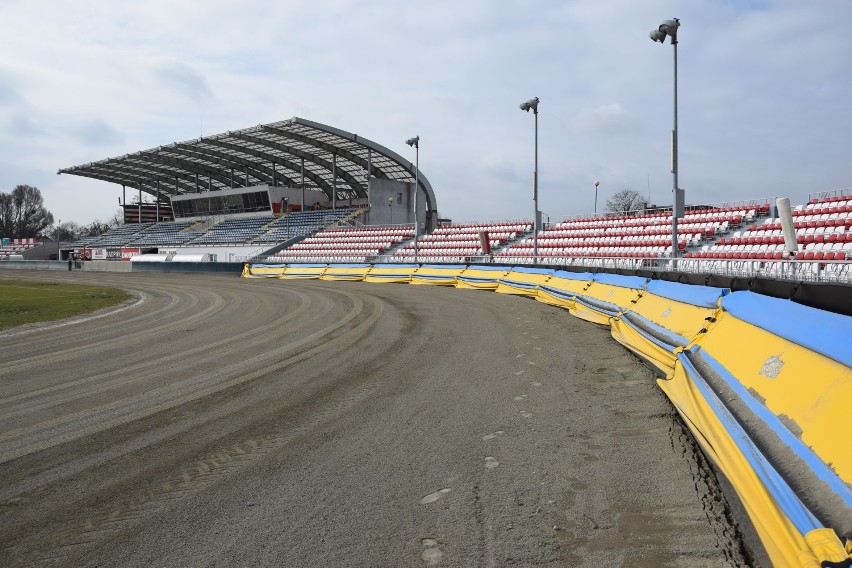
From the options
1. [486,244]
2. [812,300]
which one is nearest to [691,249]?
[486,244]

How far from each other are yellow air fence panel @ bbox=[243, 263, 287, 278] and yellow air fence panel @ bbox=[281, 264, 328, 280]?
75 centimetres

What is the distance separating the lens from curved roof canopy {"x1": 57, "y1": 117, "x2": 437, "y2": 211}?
52844 mm

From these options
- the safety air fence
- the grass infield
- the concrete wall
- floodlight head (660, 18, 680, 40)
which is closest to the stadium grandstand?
the concrete wall

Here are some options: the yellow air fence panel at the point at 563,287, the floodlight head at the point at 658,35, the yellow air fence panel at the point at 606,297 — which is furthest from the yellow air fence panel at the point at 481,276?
the floodlight head at the point at 658,35

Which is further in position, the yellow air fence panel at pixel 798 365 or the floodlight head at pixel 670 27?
the floodlight head at pixel 670 27

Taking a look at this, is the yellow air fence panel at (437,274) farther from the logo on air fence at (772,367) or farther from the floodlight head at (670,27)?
the logo on air fence at (772,367)

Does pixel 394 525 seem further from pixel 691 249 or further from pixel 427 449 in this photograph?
pixel 691 249

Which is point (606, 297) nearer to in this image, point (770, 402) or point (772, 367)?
point (772, 367)

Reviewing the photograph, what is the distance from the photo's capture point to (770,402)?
13.8ft

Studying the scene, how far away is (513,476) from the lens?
417 cm

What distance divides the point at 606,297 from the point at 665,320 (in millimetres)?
5151

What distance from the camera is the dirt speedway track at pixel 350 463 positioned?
3.21 metres

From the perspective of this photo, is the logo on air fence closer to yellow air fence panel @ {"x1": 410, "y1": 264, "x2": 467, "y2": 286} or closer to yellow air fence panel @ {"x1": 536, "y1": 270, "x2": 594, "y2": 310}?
yellow air fence panel @ {"x1": 536, "y1": 270, "x2": 594, "y2": 310}

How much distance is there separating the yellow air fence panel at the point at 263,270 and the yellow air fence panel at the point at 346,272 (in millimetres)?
5450
